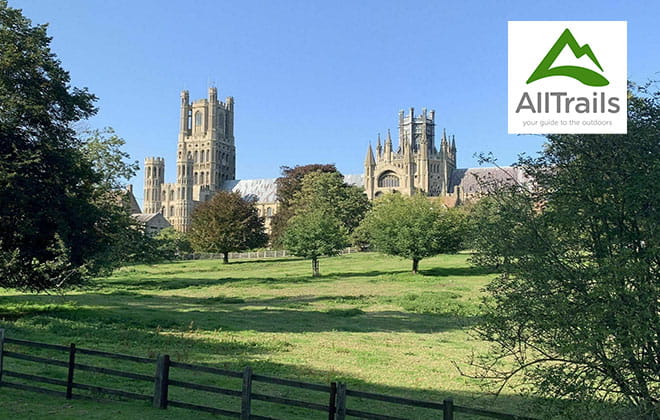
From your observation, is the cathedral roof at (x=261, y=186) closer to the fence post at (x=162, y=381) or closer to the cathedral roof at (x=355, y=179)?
the cathedral roof at (x=355, y=179)

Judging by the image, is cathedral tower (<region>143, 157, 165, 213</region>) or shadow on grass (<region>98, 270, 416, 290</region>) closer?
shadow on grass (<region>98, 270, 416, 290</region>)

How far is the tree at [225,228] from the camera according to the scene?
2714 inches

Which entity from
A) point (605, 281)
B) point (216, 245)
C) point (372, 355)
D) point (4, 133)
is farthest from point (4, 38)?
point (216, 245)

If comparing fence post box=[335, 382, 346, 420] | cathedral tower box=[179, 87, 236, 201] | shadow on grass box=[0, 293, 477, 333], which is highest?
cathedral tower box=[179, 87, 236, 201]

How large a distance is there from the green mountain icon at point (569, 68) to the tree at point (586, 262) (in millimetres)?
1293

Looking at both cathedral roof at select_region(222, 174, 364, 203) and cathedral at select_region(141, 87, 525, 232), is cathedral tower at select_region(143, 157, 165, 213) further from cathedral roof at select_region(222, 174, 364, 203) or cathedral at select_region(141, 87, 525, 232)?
cathedral roof at select_region(222, 174, 364, 203)

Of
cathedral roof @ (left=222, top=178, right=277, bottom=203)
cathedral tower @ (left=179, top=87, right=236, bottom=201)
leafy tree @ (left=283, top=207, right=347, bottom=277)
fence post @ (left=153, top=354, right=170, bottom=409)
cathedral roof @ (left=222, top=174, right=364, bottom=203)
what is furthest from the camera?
cathedral tower @ (left=179, top=87, right=236, bottom=201)

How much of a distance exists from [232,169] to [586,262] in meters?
163

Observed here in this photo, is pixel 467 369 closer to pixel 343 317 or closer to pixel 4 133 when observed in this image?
pixel 343 317

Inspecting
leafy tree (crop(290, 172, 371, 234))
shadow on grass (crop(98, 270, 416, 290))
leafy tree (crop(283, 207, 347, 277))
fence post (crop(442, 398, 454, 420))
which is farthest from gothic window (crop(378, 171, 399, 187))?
fence post (crop(442, 398, 454, 420))

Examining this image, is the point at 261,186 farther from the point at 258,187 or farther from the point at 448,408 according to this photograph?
the point at 448,408

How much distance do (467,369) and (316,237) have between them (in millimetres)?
36740

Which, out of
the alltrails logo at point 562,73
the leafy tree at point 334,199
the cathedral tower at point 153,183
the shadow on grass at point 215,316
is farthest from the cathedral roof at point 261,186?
the alltrails logo at point 562,73

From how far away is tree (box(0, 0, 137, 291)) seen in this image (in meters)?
21.5
